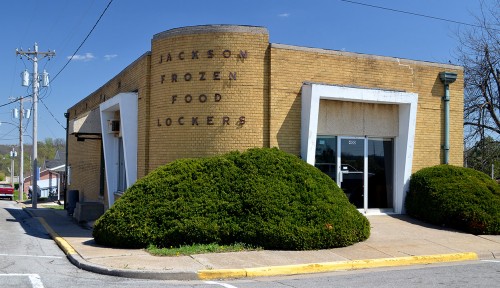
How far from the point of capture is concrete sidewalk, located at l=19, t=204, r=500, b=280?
902 cm

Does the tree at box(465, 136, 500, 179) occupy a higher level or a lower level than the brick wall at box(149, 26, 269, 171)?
lower

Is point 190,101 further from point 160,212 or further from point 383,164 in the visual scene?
point 383,164

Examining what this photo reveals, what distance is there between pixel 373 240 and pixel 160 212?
15.2 feet

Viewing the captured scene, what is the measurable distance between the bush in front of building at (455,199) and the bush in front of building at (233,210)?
9.51 ft

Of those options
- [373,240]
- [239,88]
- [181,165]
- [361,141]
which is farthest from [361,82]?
[181,165]

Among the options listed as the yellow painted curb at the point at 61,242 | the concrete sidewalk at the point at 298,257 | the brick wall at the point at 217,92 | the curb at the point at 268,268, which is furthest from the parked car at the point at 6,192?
the curb at the point at 268,268

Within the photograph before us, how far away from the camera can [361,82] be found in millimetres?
14438

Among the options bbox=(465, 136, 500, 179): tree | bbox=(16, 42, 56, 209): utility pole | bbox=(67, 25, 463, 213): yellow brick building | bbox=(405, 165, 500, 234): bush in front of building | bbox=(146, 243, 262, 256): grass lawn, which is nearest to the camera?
bbox=(146, 243, 262, 256): grass lawn

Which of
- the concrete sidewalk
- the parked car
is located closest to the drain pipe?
the concrete sidewalk

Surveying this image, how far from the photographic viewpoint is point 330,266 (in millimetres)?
9711

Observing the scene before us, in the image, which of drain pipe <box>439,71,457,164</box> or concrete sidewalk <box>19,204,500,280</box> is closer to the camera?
concrete sidewalk <box>19,204,500,280</box>

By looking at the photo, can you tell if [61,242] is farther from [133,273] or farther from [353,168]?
[353,168]

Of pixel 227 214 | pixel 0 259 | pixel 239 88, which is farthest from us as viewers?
pixel 239 88

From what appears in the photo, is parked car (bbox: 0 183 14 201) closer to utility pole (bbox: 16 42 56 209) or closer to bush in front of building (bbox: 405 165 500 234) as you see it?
utility pole (bbox: 16 42 56 209)
